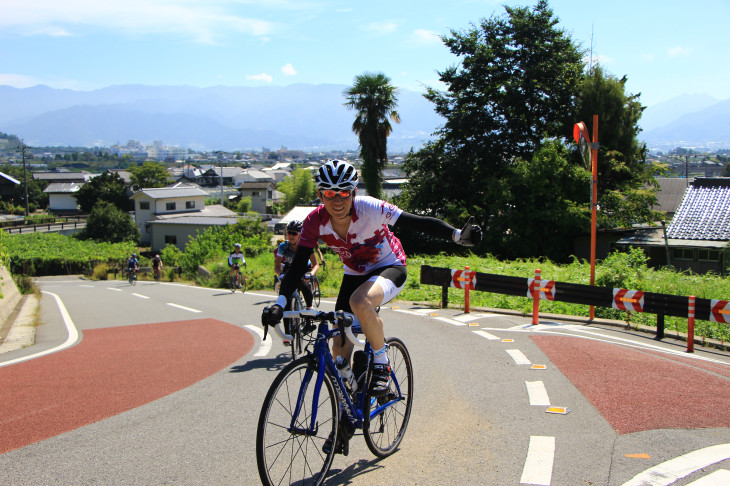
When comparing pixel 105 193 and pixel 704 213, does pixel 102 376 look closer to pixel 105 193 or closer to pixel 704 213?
pixel 704 213

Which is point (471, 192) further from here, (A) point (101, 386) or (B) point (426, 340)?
(A) point (101, 386)

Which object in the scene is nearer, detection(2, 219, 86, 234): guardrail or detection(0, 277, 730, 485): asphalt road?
detection(0, 277, 730, 485): asphalt road

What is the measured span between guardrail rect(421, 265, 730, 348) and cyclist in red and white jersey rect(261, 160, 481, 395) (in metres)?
7.16

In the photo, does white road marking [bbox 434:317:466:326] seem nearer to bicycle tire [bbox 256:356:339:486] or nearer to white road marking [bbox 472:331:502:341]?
white road marking [bbox 472:331:502:341]

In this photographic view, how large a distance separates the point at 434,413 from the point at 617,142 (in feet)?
115

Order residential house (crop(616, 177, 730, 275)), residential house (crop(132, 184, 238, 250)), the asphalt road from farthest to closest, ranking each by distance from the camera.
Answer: residential house (crop(132, 184, 238, 250)) → residential house (crop(616, 177, 730, 275)) → the asphalt road

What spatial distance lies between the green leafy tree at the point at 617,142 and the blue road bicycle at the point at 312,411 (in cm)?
3357

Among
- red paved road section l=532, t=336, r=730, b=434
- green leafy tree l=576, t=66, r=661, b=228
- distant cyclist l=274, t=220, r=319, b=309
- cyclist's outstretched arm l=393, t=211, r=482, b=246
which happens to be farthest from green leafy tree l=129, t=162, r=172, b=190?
cyclist's outstretched arm l=393, t=211, r=482, b=246

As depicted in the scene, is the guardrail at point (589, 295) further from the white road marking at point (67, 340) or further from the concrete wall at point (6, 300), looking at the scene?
the concrete wall at point (6, 300)

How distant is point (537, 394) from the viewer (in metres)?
6.31

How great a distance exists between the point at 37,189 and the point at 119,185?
31506mm

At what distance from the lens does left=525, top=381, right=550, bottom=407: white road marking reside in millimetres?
5992

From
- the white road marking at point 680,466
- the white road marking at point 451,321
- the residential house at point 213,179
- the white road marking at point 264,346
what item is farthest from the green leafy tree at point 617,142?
the residential house at point 213,179

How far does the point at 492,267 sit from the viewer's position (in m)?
20.4
